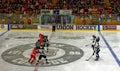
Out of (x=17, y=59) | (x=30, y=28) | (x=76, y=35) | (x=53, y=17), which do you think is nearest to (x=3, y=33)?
(x=30, y=28)

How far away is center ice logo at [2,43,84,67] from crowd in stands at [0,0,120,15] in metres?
7.60

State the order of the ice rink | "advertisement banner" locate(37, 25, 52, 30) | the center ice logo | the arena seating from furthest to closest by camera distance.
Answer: the arena seating < "advertisement banner" locate(37, 25, 52, 30) < the center ice logo < the ice rink

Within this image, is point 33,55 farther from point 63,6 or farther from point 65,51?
point 63,6

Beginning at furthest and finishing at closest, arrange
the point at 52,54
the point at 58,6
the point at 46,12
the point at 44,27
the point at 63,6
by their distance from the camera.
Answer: the point at 58,6 < the point at 63,6 < the point at 46,12 < the point at 44,27 < the point at 52,54

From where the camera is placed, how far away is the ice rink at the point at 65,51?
40.3 ft

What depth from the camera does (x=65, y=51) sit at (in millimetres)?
14906

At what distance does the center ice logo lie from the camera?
42.9 feet

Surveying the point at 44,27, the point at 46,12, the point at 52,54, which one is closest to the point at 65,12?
the point at 46,12

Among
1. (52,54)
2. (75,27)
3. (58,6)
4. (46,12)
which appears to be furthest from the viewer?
(58,6)

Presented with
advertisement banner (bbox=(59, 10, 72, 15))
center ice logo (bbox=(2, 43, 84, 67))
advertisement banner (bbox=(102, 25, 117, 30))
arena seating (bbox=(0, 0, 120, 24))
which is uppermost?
arena seating (bbox=(0, 0, 120, 24))

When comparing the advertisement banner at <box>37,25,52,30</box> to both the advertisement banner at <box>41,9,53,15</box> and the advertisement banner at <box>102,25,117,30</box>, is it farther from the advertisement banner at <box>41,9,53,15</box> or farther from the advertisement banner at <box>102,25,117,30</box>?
the advertisement banner at <box>102,25,117,30</box>

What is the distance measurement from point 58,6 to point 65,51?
9.72 meters

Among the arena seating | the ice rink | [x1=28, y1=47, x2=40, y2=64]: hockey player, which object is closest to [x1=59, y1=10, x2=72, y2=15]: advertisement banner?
the arena seating

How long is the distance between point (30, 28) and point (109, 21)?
5933 millimetres
